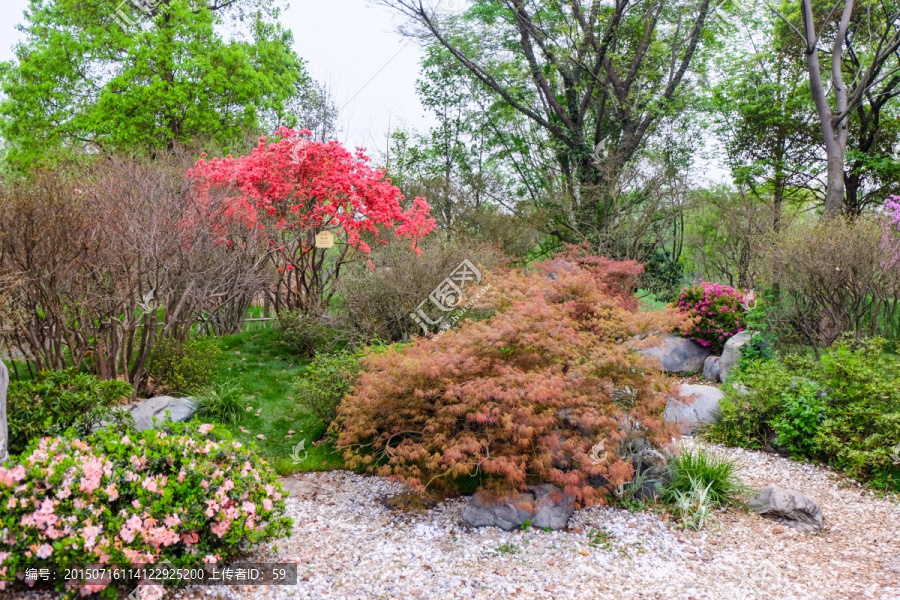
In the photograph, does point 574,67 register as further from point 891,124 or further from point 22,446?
point 22,446

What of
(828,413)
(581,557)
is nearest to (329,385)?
(581,557)

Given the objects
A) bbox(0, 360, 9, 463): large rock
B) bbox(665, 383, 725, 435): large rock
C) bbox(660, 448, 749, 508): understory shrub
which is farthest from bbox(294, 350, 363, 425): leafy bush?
bbox(665, 383, 725, 435): large rock

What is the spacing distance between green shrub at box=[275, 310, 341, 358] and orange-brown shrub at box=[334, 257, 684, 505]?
3.23m

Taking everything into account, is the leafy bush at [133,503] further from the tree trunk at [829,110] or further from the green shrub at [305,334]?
the tree trunk at [829,110]

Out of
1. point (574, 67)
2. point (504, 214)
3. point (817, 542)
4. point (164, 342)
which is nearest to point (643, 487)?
point (817, 542)

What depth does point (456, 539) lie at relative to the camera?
3984 mm

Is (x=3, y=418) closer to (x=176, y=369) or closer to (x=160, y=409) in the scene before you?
(x=160, y=409)

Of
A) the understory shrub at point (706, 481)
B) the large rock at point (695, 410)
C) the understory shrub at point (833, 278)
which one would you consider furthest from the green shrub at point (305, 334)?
the understory shrub at point (833, 278)

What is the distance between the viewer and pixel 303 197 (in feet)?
27.4

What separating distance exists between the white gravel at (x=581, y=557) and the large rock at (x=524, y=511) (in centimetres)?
7

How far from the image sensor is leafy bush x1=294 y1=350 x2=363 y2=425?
18.6 ft

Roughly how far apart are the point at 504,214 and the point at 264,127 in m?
7.00

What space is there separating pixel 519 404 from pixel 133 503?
227 centimetres

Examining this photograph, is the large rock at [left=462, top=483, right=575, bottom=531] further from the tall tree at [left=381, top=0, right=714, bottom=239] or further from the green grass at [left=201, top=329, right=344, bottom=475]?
the tall tree at [left=381, top=0, right=714, bottom=239]
